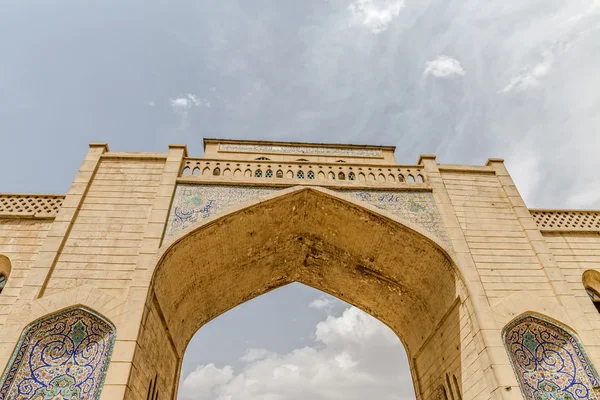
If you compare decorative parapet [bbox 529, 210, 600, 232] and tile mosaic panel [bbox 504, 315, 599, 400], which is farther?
decorative parapet [bbox 529, 210, 600, 232]

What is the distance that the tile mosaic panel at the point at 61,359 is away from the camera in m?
5.41

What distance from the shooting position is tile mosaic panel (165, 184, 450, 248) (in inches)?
291

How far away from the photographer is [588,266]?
7.38 m

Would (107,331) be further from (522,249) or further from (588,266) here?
(588,266)

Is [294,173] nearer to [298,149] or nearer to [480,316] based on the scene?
[480,316]

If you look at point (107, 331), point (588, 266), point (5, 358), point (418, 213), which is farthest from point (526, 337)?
point (5, 358)

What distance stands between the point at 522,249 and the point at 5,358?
26.7 feet

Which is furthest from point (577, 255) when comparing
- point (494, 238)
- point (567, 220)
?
point (494, 238)

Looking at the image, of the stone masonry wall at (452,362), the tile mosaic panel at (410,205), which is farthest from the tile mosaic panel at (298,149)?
the stone masonry wall at (452,362)

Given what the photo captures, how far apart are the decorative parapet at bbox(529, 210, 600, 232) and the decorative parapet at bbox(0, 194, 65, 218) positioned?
8.86 meters

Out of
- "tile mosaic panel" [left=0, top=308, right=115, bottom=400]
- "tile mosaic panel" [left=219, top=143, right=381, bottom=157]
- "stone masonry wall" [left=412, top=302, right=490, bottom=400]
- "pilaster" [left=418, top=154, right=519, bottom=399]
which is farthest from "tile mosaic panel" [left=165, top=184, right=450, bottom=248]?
"tile mosaic panel" [left=219, top=143, right=381, bottom=157]

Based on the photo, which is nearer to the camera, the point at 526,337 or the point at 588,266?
the point at 526,337

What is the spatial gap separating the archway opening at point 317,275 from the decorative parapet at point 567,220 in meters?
2.29

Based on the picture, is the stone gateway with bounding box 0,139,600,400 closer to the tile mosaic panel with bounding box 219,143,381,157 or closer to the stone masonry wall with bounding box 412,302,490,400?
the stone masonry wall with bounding box 412,302,490,400
